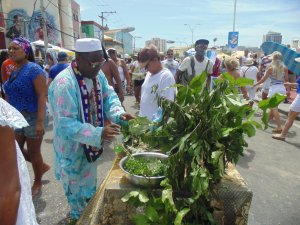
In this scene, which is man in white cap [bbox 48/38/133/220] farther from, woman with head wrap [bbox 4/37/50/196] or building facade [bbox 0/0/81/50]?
building facade [bbox 0/0/81/50]

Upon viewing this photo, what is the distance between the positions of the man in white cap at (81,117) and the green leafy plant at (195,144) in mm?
597

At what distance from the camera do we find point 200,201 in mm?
1596

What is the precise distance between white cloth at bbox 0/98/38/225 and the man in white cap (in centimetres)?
86

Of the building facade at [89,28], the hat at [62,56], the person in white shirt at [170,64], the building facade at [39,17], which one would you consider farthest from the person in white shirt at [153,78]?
the building facade at [89,28]

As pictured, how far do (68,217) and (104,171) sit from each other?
1.24 m

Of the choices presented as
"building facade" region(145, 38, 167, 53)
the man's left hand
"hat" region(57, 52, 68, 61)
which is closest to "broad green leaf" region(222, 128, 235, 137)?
the man's left hand

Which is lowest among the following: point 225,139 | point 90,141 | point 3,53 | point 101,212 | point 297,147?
point 297,147

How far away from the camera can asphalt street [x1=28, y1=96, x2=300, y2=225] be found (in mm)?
3131

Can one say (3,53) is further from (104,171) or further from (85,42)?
(85,42)

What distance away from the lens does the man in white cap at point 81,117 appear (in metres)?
2.23

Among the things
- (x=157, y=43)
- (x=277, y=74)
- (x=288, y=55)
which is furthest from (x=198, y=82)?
(x=157, y=43)

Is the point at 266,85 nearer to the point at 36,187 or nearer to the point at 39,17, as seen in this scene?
the point at 36,187

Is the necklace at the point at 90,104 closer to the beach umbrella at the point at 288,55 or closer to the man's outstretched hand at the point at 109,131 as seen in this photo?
the man's outstretched hand at the point at 109,131

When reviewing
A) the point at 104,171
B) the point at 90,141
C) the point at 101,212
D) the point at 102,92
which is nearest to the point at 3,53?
the point at 104,171
